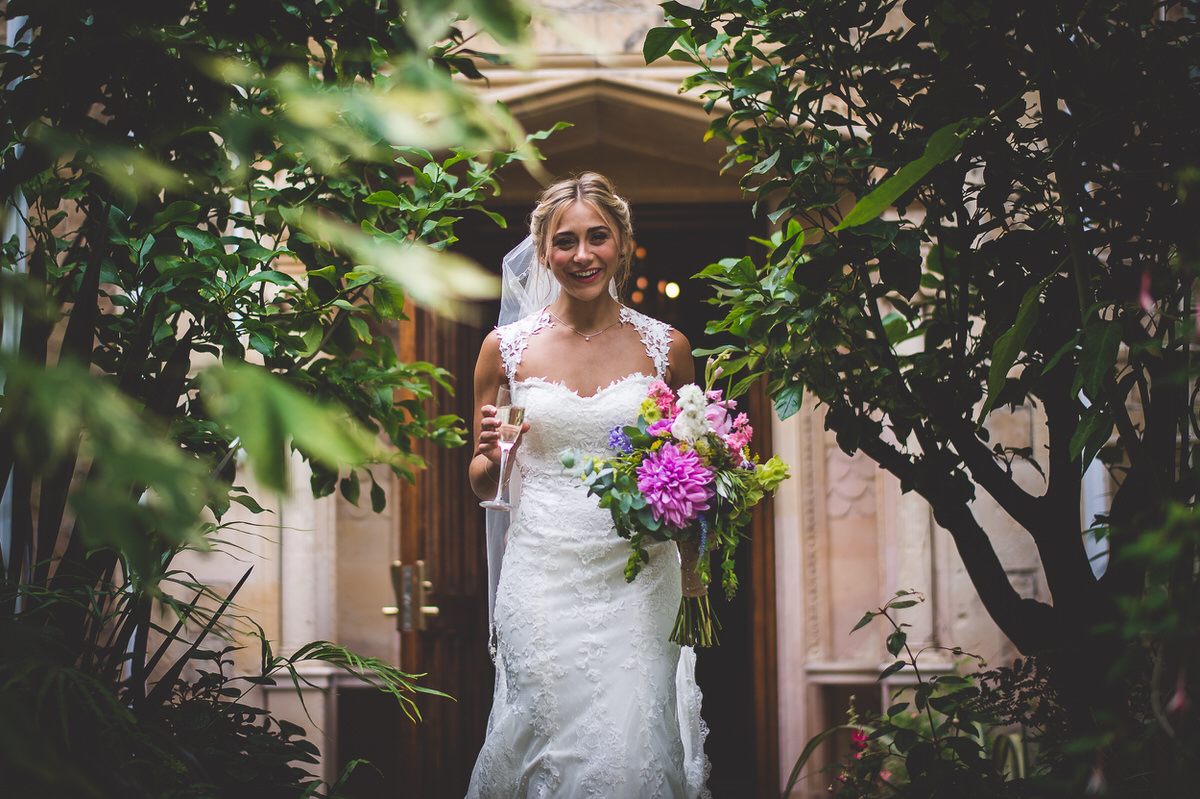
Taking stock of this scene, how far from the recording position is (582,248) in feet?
8.88

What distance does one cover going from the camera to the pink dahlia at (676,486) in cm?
212

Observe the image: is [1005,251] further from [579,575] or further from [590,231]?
[579,575]

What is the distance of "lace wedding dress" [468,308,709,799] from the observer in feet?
7.79

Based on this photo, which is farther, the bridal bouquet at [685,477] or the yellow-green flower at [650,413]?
the yellow-green flower at [650,413]

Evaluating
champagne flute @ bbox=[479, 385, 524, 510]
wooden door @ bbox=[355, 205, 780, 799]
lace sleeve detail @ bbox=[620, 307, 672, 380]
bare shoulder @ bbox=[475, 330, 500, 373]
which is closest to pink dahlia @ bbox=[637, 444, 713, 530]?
champagne flute @ bbox=[479, 385, 524, 510]

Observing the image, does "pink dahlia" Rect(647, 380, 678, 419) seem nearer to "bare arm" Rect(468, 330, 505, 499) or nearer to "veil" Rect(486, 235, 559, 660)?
"bare arm" Rect(468, 330, 505, 499)

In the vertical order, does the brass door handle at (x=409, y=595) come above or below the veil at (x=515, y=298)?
below

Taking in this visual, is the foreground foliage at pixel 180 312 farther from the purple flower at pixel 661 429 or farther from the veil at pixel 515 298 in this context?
the purple flower at pixel 661 429

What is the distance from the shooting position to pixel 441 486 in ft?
13.8

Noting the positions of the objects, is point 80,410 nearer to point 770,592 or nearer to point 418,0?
point 418,0

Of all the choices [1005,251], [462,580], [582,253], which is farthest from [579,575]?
[462,580]

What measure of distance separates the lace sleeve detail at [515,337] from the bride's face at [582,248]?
21 cm

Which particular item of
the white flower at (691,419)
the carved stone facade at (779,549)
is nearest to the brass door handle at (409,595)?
the carved stone facade at (779,549)

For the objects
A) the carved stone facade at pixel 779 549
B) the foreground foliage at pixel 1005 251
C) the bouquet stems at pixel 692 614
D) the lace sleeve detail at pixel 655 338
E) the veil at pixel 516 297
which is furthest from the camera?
the carved stone facade at pixel 779 549
